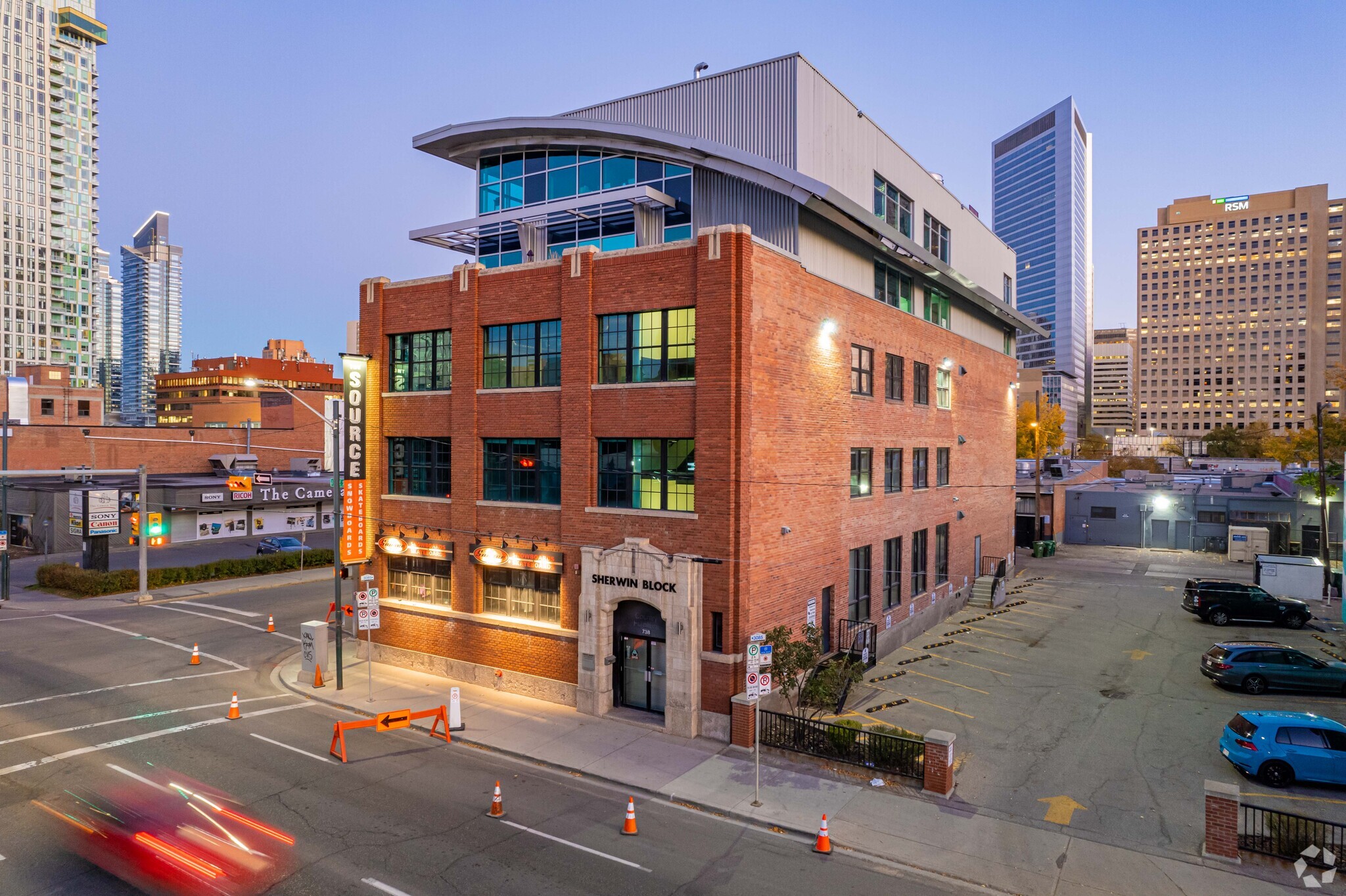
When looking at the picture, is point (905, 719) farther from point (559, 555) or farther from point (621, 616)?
point (559, 555)

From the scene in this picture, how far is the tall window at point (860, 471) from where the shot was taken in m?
26.2

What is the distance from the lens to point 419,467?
25.9 m

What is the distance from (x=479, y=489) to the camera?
79.1 ft

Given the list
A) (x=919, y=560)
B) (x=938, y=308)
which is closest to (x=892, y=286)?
(x=938, y=308)

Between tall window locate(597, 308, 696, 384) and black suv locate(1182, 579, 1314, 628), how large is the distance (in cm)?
2952

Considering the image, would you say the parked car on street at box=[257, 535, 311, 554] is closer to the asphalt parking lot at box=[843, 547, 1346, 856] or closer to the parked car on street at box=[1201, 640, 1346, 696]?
the asphalt parking lot at box=[843, 547, 1346, 856]

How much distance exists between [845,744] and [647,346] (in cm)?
1151

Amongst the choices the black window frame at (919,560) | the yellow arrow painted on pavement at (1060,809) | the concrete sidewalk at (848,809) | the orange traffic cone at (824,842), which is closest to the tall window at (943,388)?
the black window frame at (919,560)

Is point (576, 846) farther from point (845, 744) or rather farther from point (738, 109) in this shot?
point (738, 109)

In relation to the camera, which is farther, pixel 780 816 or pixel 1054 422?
pixel 1054 422

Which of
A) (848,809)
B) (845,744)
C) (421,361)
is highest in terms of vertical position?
(421,361)

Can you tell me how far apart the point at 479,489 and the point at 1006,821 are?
1710cm

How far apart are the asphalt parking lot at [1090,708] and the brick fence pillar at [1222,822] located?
48 cm

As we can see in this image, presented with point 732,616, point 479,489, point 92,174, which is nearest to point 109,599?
point 479,489
